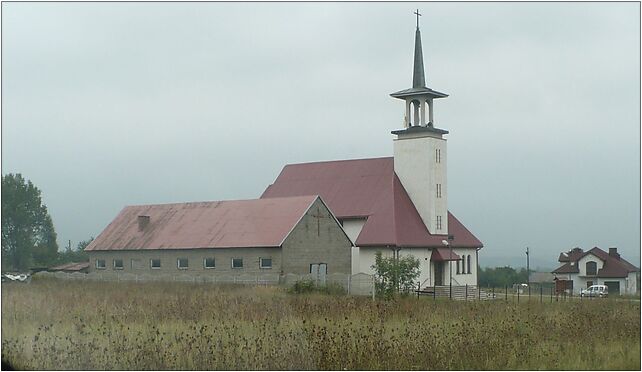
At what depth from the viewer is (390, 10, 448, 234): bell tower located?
178 ft

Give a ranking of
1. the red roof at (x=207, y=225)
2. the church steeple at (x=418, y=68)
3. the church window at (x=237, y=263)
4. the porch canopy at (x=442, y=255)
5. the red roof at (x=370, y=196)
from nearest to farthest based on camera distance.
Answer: the church window at (x=237, y=263) < the red roof at (x=207, y=225) < the red roof at (x=370, y=196) < the porch canopy at (x=442, y=255) < the church steeple at (x=418, y=68)

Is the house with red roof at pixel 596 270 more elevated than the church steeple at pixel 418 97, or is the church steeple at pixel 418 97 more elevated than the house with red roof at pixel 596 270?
the church steeple at pixel 418 97

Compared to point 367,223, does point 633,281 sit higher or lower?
lower

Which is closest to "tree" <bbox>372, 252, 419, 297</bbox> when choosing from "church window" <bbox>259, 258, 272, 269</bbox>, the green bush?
the green bush

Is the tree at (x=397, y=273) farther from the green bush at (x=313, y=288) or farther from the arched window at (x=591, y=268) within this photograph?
the arched window at (x=591, y=268)

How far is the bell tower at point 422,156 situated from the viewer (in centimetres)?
5425

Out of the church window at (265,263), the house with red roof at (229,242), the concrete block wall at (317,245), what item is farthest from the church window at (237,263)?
the concrete block wall at (317,245)

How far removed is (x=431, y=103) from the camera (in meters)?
55.3

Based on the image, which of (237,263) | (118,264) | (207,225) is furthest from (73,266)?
(237,263)

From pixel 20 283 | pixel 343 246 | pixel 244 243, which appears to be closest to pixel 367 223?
pixel 343 246

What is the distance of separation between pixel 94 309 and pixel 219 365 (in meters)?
7.00

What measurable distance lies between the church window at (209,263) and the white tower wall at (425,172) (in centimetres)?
1519

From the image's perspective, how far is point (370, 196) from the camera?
180 ft

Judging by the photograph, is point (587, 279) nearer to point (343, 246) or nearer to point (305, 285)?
point (343, 246)
